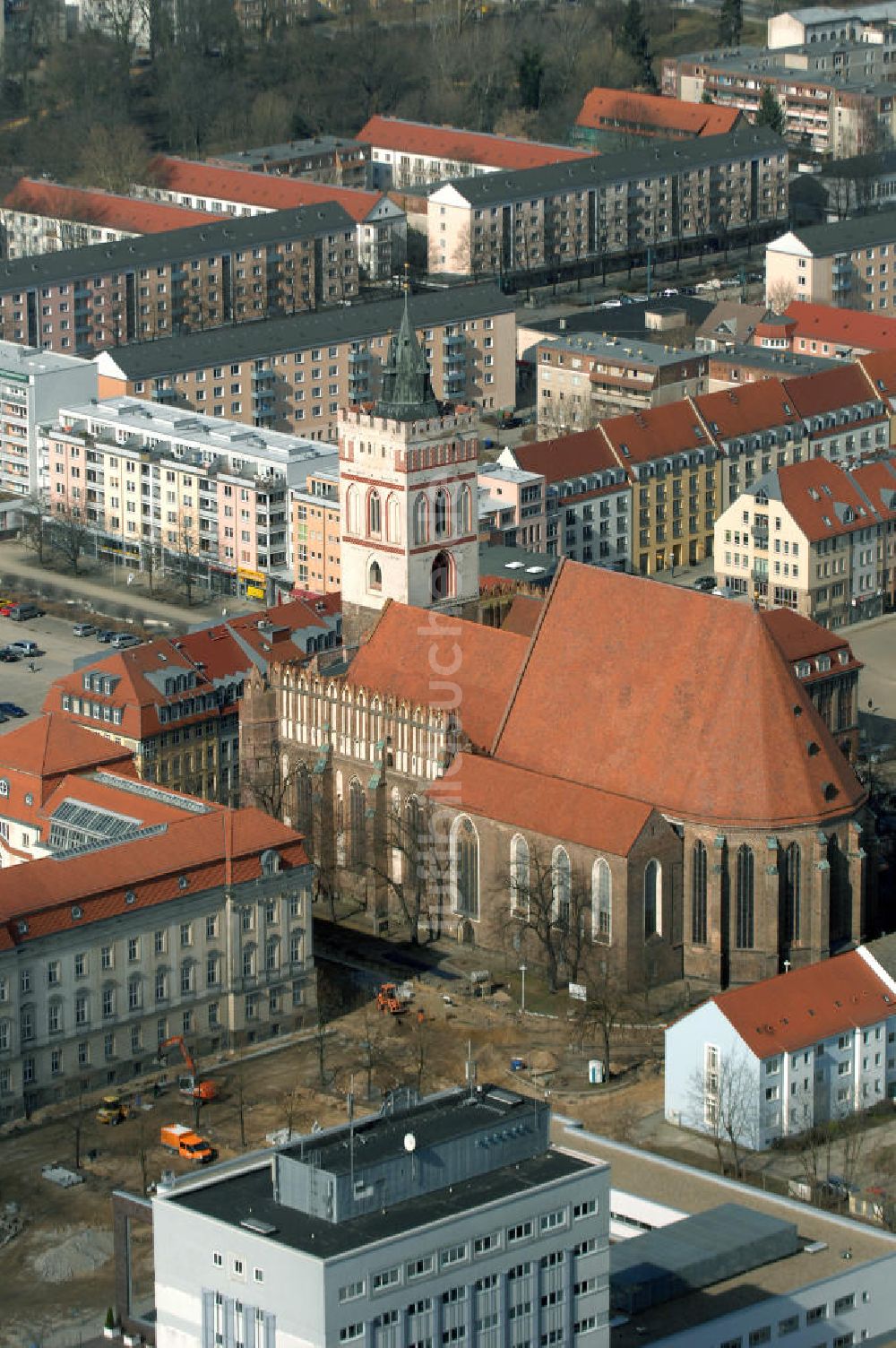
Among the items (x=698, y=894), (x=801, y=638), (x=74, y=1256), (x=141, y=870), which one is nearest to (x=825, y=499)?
(x=801, y=638)

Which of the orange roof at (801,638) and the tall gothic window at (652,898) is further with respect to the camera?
the orange roof at (801,638)

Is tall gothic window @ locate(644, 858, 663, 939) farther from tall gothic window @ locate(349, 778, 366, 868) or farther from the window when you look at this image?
tall gothic window @ locate(349, 778, 366, 868)

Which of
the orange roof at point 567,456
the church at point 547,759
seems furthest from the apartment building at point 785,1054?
the orange roof at point 567,456

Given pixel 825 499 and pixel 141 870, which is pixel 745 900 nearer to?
pixel 141 870

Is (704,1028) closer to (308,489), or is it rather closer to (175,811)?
(175,811)

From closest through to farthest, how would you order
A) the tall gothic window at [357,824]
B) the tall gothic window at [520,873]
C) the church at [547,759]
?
the church at [547,759] → the tall gothic window at [520,873] → the tall gothic window at [357,824]

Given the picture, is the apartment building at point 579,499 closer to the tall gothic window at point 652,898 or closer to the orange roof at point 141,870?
the tall gothic window at point 652,898
